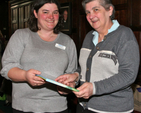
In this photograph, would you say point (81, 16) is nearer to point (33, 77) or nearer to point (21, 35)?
point (21, 35)

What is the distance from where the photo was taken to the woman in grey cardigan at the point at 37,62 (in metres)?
1.57

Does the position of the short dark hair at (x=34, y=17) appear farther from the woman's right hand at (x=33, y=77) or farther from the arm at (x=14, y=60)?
the woman's right hand at (x=33, y=77)

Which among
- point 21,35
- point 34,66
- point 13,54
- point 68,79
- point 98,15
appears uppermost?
point 98,15

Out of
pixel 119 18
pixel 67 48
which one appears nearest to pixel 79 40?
pixel 119 18

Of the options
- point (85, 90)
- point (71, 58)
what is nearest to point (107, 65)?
point (85, 90)

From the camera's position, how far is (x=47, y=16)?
1.69 metres

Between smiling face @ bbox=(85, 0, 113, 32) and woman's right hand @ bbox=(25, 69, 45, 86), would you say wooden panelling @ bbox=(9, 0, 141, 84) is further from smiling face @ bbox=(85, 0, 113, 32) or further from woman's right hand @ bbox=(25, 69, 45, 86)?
woman's right hand @ bbox=(25, 69, 45, 86)

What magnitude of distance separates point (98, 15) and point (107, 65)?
1.45 ft

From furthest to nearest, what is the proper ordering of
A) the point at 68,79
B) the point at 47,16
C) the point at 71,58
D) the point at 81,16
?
the point at 81,16 → the point at 71,58 → the point at 47,16 → the point at 68,79

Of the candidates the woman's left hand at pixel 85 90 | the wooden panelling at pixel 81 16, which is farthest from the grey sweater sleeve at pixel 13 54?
the wooden panelling at pixel 81 16

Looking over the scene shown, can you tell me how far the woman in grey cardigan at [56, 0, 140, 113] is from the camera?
4.05ft

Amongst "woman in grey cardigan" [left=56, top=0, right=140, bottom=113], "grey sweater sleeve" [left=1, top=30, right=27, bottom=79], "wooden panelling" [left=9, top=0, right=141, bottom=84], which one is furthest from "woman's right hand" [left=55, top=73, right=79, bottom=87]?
"wooden panelling" [left=9, top=0, right=141, bottom=84]

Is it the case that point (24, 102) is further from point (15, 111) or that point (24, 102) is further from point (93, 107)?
point (93, 107)

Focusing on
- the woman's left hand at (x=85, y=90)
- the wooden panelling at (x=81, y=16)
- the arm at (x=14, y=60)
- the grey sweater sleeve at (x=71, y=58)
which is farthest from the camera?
the wooden panelling at (x=81, y=16)
